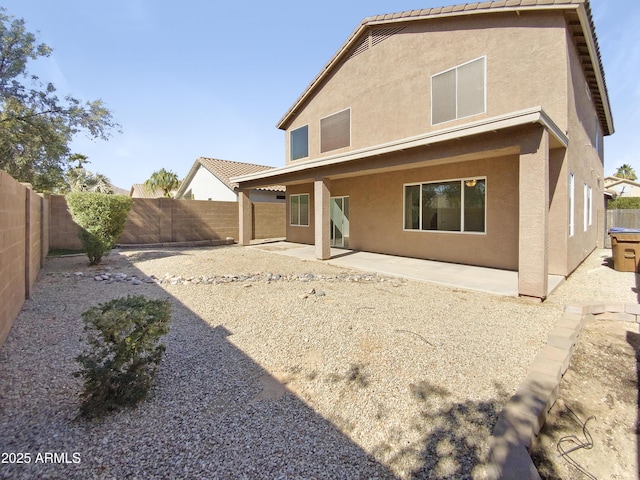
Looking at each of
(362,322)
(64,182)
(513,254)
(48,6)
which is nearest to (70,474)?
(362,322)

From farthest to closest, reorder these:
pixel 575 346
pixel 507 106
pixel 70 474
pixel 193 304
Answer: pixel 507 106, pixel 193 304, pixel 575 346, pixel 70 474

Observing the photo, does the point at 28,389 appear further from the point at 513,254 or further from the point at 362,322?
the point at 513,254

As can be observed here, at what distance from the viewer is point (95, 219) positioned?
9.32 m

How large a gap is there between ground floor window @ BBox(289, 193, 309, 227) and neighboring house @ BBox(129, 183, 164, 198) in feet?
55.1

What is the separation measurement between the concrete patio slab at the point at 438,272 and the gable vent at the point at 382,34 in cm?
809

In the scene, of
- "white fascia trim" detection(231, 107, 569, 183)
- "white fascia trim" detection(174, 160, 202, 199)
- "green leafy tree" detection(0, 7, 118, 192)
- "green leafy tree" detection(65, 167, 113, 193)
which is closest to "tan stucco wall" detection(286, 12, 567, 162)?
"white fascia trim" detection(231, 107, 569, 183)

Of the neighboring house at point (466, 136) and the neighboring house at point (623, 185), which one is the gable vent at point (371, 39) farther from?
the neighboring house at point (623, 185)

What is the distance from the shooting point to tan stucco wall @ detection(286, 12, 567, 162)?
7852 millimetres

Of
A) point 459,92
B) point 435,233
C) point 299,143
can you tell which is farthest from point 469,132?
point 299,143

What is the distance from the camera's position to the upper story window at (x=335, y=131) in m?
13.0

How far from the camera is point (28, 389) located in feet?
9.86

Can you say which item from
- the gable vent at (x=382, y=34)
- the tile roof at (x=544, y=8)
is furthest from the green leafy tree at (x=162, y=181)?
the gable vent at (x=382, y=34)

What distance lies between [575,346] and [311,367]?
3847mm

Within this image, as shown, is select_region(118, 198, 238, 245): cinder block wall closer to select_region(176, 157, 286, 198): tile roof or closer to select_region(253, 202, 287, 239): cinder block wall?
select_region(253, 202, 287, 239): cinder block wall
